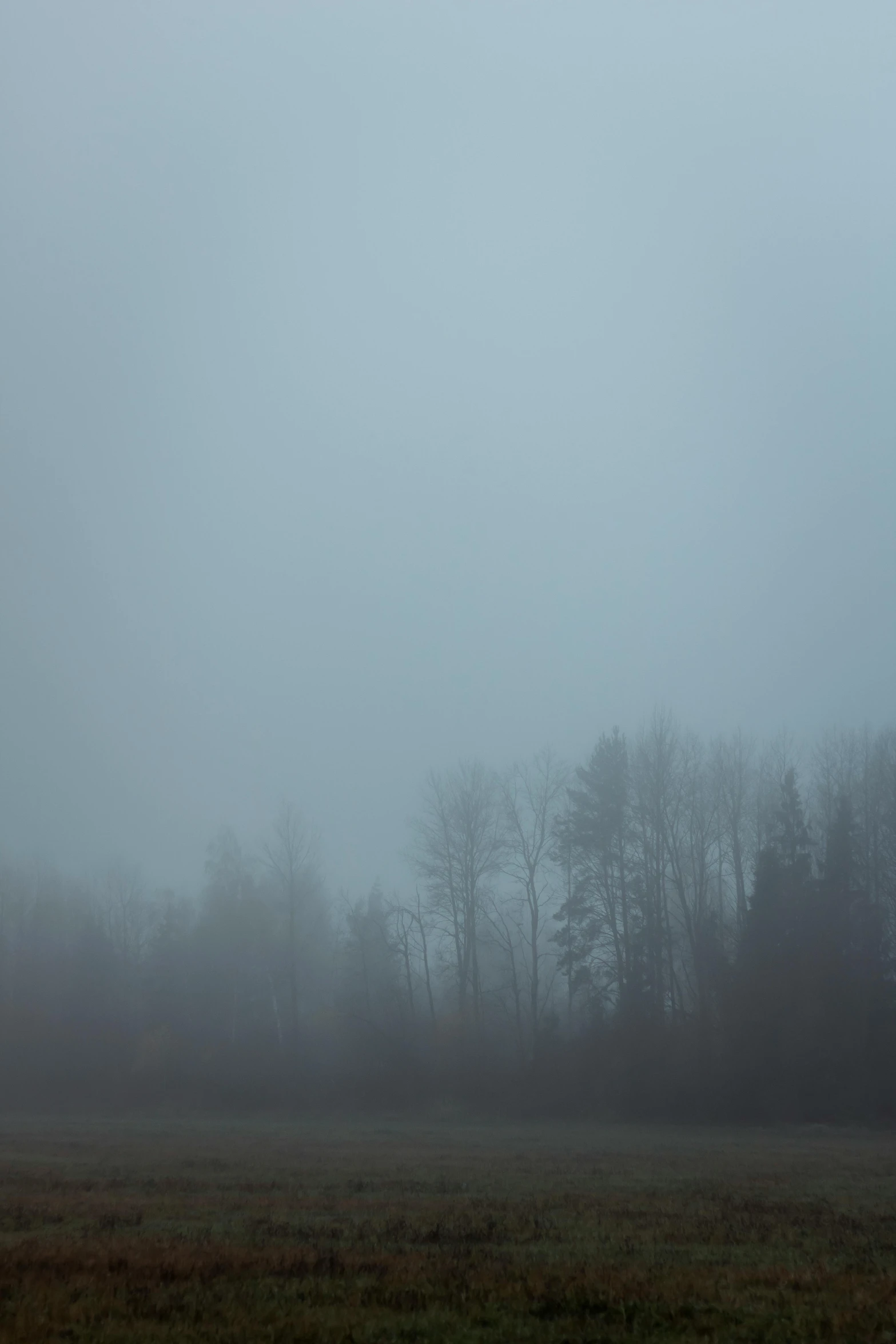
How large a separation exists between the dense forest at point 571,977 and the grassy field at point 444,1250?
82.2ft

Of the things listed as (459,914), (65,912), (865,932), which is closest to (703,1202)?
(865,932)

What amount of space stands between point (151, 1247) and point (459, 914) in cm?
5771

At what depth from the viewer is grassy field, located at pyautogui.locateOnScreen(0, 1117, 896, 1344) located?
29.5 ft

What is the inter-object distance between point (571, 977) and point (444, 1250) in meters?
52.6

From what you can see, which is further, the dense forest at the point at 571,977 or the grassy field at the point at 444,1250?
the dense forest at the point at 571,977

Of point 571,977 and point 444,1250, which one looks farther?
point 571,977

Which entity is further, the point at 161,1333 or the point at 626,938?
the point at 626,938

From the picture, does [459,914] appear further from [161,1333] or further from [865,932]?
[161,1333]

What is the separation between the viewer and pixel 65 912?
102 meters

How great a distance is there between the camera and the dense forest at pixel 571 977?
54125mm

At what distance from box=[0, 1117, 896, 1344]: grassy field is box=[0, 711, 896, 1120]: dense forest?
2506 cm

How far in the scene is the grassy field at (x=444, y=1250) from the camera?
9.00m

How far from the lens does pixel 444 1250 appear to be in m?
13.3

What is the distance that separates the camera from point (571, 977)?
210 ft
